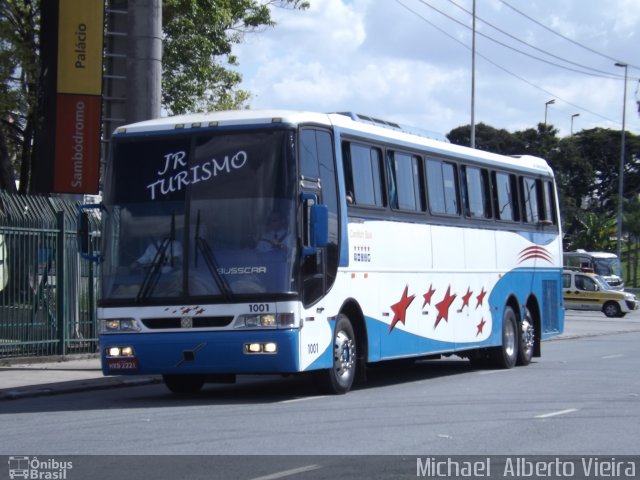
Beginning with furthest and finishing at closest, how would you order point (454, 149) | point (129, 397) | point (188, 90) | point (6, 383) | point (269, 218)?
point (188, 90) → point (454, 149) → point (6, 383) → point (129, 397) → point (269, 218)

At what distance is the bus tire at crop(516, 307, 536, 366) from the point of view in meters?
21.1

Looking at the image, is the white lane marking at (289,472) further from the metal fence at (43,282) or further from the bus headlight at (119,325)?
the metal fence at (43,282)

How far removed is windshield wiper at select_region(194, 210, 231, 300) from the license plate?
1.39 m

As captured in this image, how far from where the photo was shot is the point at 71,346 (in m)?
20.8

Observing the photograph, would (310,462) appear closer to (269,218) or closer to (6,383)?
(269,218)

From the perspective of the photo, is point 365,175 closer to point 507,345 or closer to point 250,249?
point 250,249

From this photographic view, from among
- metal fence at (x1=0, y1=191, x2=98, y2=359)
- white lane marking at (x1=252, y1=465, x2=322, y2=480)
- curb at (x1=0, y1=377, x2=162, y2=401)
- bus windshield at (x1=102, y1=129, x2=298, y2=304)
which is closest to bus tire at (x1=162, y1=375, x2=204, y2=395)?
curb at (x1=0, y1=377, x2=162, y2=401)

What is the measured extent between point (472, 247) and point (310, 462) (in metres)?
10.4

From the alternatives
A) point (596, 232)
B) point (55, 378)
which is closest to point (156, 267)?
point (55, 378)

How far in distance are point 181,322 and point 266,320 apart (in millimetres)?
1056

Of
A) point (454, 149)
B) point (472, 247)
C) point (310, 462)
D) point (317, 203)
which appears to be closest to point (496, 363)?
point (472, 247)

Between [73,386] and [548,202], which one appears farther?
[548,202]

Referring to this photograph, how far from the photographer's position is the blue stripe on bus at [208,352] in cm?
1350

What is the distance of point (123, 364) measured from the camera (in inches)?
549
